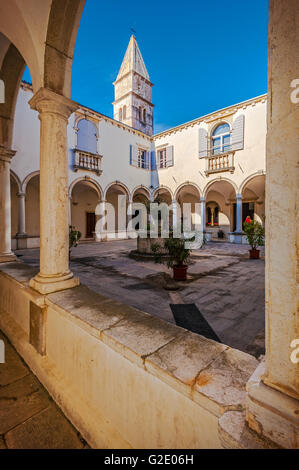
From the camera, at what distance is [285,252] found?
2.65ft

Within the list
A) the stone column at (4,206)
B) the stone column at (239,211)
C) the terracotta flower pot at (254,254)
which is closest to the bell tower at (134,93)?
the stone column at (239,211)

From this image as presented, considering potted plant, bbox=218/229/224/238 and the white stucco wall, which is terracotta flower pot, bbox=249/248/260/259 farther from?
potted plant, bbox=218/229/224/238

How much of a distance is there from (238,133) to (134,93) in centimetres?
1419

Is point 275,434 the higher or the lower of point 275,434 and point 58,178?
the lower

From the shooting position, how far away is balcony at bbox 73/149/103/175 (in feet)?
40.1

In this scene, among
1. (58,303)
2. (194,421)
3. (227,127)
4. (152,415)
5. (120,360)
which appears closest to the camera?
(194,421)

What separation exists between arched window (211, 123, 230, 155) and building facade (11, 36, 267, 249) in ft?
0.19

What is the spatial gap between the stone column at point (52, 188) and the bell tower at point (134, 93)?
844 inches

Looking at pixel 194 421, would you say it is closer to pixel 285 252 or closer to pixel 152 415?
pixel 152 415

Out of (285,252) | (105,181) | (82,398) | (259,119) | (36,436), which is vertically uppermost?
(259,119)

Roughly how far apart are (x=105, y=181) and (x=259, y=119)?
9573 millimetres

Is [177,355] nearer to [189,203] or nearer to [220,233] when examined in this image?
[220,233]

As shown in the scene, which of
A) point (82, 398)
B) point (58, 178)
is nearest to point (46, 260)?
point (58, 178)

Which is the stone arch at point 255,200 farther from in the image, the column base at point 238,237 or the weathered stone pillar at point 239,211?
the column base at point 238,237
